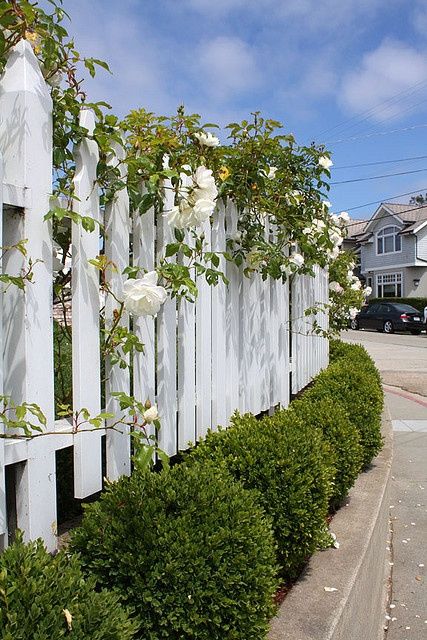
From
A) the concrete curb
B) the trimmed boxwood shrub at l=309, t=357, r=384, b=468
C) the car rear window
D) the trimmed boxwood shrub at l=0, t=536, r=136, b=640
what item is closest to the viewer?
the trimmed boxwood shrub at l=0, t=536, r=136, b=640

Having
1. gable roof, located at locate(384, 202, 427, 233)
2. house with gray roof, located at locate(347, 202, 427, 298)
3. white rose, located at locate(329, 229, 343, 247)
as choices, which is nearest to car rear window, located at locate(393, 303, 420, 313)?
house with gray roof, located at locate(347, 202, 427, 298)

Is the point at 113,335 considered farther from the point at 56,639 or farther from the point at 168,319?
the point at 56,639

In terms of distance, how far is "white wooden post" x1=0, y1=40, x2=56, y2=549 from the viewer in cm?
174

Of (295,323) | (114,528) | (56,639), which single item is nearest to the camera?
(56,639)

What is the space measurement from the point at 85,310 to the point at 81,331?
0.25 ft

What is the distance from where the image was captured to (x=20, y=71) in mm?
1754

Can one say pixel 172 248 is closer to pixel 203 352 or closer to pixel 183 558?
pixel 203 352

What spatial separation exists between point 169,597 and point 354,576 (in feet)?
3.75

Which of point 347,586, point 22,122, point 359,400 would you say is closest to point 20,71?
point 22,122

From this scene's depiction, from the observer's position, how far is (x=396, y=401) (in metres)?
9.00

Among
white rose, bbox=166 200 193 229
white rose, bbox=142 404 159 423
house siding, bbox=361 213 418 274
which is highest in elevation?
house siding, bbox=361 213 418 274

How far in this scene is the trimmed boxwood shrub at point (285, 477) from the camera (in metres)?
2.42

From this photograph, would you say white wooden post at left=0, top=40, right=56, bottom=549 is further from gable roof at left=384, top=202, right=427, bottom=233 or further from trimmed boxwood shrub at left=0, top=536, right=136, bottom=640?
gable roof at left=384, top=202, right=427, bottom=233

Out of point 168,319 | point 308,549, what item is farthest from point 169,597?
point 168,319
